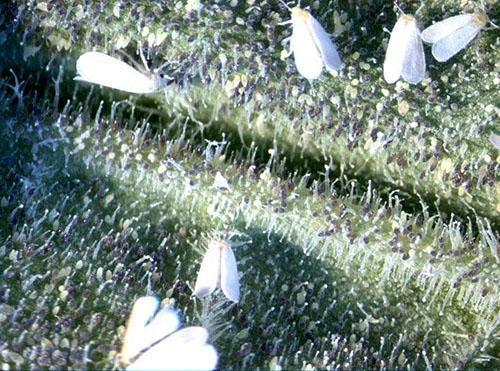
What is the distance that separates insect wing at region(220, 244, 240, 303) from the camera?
576 centimetres

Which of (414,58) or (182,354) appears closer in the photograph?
(182,354)

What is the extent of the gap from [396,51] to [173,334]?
7.38ft

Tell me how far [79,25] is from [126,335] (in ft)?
6.93

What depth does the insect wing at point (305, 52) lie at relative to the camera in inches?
232

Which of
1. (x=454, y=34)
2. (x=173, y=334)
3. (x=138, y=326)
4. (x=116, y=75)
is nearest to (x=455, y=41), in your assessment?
(x=454, y=34)

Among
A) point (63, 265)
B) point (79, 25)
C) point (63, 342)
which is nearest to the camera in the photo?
point (63, 342)

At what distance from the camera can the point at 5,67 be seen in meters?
6.44

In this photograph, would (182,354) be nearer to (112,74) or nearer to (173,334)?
(173,334)

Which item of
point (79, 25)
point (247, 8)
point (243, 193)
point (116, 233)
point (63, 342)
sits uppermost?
point (247, 8)

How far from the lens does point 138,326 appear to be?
5.50 metres

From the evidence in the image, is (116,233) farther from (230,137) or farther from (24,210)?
(230,137)

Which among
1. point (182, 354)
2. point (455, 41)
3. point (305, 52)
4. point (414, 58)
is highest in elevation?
point (455, 41)

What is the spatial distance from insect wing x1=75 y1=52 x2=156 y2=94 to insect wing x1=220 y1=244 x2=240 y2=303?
1.21 metres

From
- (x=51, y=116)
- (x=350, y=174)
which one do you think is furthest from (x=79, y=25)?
(x=350, y=174)
